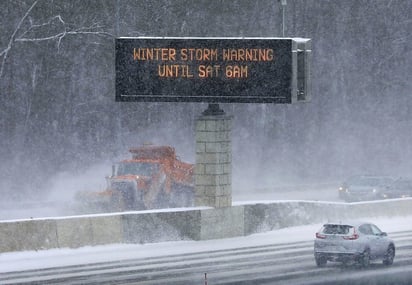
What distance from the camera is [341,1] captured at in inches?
2992

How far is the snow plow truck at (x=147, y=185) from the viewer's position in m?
40.8

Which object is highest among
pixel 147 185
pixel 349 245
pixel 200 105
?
pixel 200 105

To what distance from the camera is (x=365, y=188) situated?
164 feet

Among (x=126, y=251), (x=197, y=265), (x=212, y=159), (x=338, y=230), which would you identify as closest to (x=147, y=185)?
(x=212, y=159)

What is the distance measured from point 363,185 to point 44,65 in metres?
20.9

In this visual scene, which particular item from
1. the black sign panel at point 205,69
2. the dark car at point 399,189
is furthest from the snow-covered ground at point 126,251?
the dark car at point 399,189

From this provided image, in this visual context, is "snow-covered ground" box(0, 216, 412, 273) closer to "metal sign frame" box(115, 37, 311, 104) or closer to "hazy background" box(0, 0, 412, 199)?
"metal sign frame" box(115, 37, 311, 104)

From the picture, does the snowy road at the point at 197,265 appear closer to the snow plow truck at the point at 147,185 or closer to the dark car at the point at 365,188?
the snow plow truck at the point at 147,185

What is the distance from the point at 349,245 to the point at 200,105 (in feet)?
126

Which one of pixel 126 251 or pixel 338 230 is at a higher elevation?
pixel 338 230

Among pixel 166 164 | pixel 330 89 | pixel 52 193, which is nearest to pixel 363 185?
pixel 166 164

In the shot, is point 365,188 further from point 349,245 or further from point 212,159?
point 349,245

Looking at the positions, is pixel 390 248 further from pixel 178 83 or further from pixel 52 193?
pixel 52 193

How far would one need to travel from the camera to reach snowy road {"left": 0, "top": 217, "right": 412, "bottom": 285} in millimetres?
25422
